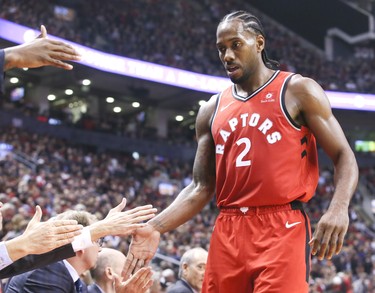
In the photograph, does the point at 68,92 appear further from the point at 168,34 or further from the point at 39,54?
the point at 39,54

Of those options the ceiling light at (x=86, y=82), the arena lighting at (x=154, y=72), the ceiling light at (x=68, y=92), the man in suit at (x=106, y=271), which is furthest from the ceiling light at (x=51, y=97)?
the man in suit at (x=106, y=271)

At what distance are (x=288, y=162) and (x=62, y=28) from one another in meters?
19.6

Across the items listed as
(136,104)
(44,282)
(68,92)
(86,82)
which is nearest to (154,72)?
(86,82)

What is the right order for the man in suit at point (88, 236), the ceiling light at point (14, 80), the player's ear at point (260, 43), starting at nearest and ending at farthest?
the man in suit at point (88, 236) < the player's ear at point (260, 43) < the ceiling light at point (14, 80)

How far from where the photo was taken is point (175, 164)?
25422mm

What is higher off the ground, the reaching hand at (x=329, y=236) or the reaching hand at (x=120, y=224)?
the reaching hand at (x=120, y=224)

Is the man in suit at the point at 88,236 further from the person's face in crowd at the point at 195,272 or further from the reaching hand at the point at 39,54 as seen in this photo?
the person's face in crowd at the point at 195,272

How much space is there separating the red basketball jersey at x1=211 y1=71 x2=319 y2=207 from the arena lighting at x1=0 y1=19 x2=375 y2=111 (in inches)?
664

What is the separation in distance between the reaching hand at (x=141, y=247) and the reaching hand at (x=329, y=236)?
101 cm

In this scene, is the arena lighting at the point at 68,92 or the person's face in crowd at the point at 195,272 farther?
the arena lighting at the point at 68,92

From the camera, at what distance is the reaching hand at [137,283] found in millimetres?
4035

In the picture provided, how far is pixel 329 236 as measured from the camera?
3.22 metres

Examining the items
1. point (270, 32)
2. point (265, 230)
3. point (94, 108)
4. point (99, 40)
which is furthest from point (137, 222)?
point (270, 32)

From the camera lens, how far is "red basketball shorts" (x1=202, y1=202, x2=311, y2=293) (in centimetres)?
338
